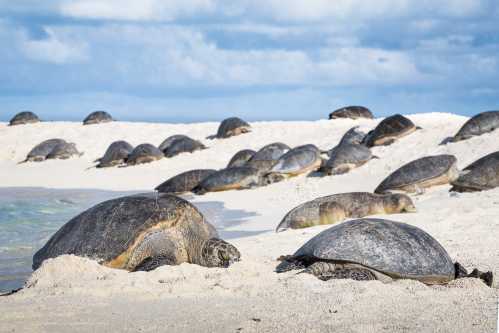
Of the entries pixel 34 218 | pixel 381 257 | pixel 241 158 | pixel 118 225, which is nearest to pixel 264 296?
pixel 381 257

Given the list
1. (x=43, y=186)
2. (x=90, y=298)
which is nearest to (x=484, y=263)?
(x=90, y=298)

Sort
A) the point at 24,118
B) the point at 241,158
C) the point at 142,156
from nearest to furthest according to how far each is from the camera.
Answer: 1. the point at 241,158
2. the point at 142,156
3. the point at 24,118

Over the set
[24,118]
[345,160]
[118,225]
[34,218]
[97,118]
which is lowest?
[34,218]

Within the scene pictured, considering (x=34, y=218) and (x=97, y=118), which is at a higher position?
(x=97, y=118)

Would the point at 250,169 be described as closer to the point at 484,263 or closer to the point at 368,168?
the point at 368,168

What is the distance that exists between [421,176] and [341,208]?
3899 millimetres

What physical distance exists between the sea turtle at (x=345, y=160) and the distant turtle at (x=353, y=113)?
10689 mm

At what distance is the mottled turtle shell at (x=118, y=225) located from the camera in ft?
22.0

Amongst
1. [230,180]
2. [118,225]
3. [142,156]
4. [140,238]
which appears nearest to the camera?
[140,238]

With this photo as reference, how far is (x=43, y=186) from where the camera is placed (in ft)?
66.8

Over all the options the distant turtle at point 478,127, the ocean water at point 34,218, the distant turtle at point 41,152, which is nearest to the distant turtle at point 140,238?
the ocean water at point 34,218

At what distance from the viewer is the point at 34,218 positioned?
13508 millimetres

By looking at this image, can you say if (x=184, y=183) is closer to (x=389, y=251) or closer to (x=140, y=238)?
(x=140, y=238)

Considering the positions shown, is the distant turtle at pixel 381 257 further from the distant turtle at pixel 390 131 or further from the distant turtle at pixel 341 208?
the distant turtle at pixel 390 131
